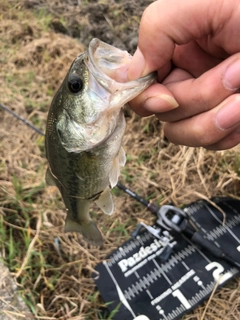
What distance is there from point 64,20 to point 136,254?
10.8 feet

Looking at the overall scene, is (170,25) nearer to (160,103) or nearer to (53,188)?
(160,103)

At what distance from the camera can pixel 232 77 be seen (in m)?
1.61

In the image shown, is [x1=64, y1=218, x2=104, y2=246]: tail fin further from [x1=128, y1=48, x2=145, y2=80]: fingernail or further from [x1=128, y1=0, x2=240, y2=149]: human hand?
[x1=128, y1=48, x2=145, y2=80]: fingernail

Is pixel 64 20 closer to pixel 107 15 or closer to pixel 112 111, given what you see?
pixel 107 15

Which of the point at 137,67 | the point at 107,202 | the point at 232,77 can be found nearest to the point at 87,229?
the point at 107,202

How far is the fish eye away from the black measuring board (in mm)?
1542

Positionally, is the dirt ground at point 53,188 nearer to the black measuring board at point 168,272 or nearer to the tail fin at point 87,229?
the black measuring board at point 168,272

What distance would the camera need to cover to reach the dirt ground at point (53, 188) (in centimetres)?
267

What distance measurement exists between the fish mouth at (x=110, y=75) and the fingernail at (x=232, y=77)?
0.30 meters

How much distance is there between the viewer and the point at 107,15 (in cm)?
487

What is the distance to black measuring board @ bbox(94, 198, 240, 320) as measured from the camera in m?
2.62

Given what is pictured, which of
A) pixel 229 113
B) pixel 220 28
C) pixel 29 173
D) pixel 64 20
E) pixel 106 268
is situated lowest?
pixel 106 268

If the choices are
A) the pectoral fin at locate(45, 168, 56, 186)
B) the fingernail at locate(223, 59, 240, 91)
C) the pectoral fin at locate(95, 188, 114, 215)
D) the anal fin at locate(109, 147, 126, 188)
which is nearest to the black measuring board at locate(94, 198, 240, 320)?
the pectoral fin at locate(95, 188, 114, 215)

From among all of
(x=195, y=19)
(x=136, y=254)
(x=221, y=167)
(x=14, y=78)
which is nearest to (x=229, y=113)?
(x=195, y=19)
